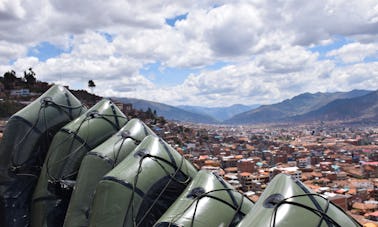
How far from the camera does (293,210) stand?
12.8 feet

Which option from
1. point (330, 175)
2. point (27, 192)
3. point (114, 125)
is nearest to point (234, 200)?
point (114, 125)

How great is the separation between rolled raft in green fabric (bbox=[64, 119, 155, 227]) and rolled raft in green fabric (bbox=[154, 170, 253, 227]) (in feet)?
5.50

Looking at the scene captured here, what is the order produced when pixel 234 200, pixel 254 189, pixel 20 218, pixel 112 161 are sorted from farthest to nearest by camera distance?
1. pixel 254 189
2. pixel 20 218
3. pixel 112 161
4. pixel 234 200

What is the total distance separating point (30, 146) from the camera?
24.6 feet

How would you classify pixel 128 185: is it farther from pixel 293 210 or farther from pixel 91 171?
pixel 293 210

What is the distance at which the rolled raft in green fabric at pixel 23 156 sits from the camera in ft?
23.9

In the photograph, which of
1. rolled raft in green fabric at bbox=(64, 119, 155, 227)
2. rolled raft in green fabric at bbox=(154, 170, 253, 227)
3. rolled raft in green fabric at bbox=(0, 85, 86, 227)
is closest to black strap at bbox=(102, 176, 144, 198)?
rolled raft in green fabric at bbox=(154, 170, 253, 227)

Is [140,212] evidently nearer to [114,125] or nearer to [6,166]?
[114,125]

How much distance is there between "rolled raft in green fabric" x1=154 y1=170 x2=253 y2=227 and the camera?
15.2 ft

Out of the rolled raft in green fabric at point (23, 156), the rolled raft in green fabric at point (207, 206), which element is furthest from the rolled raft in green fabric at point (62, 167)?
the rolled raft in green fabric at point (207, 206)

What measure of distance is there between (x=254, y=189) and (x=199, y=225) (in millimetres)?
40723

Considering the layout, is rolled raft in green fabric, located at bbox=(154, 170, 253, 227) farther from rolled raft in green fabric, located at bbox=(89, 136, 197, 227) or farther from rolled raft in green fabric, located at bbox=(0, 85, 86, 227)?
rolled raft in green fabric, located at bbox=(0, 85, 86, 227)

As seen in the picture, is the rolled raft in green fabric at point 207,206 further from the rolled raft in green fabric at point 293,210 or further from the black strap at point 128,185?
the rolled raft in green fabric at point 293,210

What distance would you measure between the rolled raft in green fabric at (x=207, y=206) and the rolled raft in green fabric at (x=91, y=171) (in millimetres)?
1676
